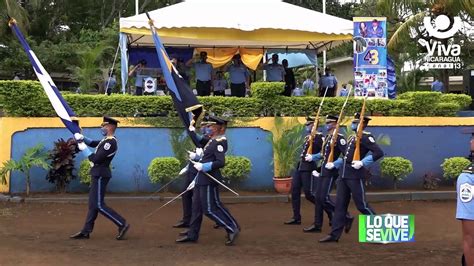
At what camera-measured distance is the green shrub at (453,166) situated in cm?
1357

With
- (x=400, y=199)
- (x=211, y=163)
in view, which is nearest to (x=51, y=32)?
(x=400, y=199)

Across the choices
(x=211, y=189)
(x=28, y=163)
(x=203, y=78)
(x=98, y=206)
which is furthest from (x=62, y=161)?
(x=211, y=189)

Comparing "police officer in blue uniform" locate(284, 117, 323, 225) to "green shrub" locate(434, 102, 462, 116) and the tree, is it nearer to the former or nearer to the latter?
the tree

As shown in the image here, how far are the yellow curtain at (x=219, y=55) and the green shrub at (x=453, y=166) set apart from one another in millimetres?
→ 7448

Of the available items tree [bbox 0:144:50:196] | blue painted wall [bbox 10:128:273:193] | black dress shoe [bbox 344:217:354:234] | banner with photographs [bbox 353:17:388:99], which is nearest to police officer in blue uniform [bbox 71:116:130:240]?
black dress shoe [bbox 344:217:354:234]

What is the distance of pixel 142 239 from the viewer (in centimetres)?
858

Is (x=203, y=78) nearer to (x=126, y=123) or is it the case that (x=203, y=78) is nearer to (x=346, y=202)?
(x=126, y=123)

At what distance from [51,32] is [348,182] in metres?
26.7

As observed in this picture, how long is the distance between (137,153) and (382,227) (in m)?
7.69

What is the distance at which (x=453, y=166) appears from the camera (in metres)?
13.6

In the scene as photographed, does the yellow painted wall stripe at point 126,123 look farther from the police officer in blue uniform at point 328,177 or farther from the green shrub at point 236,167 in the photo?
the police officer in blue uniform at point 328,177

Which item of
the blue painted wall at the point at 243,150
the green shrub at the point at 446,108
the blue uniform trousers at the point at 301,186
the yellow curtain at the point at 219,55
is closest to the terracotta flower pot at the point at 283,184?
the blue painted wall at the point at 243,150

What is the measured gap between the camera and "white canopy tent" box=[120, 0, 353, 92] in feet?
48.0

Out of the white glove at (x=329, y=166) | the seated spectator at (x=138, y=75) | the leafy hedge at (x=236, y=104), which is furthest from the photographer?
the seated spectator at (x=138, y=75)
